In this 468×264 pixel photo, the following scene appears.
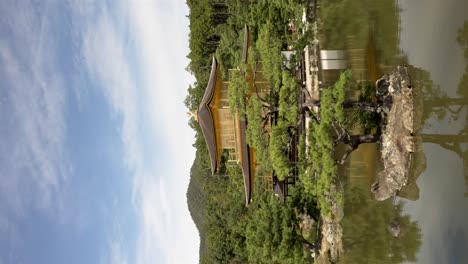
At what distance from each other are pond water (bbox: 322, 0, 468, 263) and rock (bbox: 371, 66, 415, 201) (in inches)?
14.9

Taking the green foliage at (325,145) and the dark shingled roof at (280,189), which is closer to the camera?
the green foliage at (325,145)

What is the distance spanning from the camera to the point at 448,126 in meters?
12.7

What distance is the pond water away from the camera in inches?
485

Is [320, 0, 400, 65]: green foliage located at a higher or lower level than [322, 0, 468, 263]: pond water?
higher

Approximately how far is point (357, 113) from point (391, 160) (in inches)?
98.4

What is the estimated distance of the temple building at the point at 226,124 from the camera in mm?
18203

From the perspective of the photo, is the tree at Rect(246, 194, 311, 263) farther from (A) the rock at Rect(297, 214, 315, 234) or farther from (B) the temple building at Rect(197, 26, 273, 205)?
(B) the temple building at Rect(197, 26, 273, 205)

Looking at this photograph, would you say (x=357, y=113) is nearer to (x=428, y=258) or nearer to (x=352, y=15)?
(x=352, y=15)

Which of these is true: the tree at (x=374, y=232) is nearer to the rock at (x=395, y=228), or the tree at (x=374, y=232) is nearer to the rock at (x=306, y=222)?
the rock at (x=395, y=228)

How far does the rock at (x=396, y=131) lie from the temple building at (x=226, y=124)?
20.3ft

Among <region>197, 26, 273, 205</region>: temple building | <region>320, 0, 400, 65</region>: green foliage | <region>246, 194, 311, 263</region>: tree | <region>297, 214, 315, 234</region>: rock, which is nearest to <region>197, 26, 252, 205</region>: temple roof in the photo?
<region>197, 26, 273, 205</region>: temple building

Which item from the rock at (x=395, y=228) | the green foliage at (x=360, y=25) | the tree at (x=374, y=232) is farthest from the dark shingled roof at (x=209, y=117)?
the rock at (x=395, y=228)

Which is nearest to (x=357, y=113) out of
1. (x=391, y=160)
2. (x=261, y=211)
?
(x=391, y=160)

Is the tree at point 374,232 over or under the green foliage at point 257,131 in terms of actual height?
under
